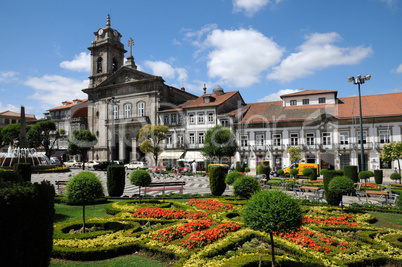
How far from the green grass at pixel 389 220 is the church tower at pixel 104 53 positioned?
47.4 metres

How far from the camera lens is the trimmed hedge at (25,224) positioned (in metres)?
3.22

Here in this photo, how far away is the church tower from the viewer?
162ft

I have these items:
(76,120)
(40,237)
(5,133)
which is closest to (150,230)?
(40,237)

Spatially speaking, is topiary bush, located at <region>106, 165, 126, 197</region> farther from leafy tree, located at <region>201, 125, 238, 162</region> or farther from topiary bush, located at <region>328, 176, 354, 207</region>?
leafy tree, located at <region>201, 125, 238, 162</region>

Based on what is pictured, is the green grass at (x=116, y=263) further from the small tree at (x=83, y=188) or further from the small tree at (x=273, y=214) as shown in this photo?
the small tree at (x=83, y=188)

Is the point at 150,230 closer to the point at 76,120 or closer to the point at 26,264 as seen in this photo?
the point at 26,264

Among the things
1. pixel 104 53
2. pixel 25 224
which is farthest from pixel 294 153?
pixel 104 53

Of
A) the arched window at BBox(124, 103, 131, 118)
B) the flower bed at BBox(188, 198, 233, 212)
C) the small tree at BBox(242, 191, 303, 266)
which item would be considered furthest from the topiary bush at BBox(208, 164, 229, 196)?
the arched window at BBox(124, 103, 131, 118)

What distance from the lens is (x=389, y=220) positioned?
9.37 m

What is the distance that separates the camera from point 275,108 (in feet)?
126

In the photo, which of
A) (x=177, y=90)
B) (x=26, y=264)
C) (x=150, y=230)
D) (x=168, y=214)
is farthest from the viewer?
(x=177, y=90)

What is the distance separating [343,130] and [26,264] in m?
35.3

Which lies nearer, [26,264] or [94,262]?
[26,264]

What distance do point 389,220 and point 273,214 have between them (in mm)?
7150
